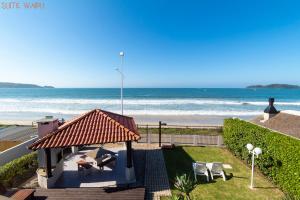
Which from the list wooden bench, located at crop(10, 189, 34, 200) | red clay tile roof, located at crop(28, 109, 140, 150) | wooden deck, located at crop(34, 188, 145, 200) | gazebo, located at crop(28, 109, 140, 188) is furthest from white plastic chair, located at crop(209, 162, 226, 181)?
wooden bench, located at crop(10, 189, 34, 200)

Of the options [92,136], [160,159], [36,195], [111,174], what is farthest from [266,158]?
[36,195]

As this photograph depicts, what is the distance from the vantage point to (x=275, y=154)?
28.3 feet

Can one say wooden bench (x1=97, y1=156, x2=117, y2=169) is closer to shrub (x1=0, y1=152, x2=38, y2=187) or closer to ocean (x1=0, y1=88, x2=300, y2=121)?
shrub (x1=0, y1=152, x2=38, y2=187)

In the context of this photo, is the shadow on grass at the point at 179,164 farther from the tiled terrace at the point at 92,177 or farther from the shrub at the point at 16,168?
the shrub at the point at 16,168

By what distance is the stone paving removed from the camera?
845 cm

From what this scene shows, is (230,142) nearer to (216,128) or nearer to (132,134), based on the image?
(216,128)

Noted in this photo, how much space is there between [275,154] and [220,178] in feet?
9.44

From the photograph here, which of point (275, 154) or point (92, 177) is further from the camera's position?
point (92, 177)

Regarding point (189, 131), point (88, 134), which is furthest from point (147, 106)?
point (88, 134)

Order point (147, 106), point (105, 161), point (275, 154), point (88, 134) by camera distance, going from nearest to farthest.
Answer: point (275, 154) < point (88, 134) < point (105, 161) < point (147, 106)

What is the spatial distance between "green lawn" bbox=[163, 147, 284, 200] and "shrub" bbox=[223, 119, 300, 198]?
1.78 ft

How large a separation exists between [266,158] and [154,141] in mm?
8461

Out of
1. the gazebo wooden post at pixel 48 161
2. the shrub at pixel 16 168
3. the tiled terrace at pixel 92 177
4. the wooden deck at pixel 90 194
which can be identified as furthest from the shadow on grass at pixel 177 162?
the shrub at pixel 16 168

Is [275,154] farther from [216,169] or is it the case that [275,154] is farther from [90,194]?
[90,194]
